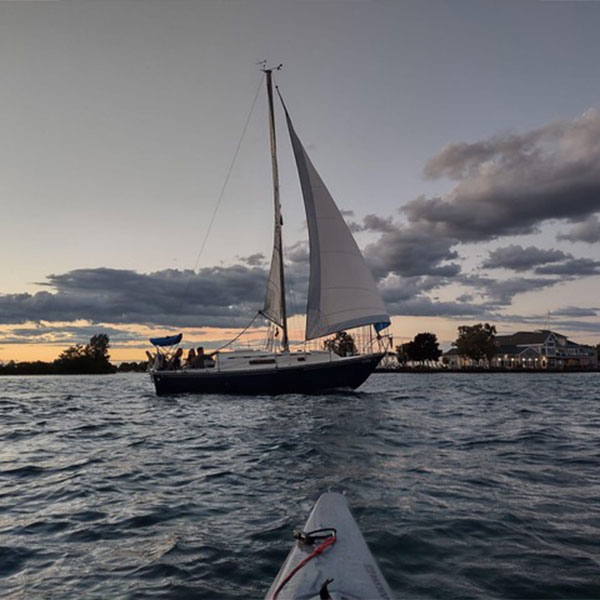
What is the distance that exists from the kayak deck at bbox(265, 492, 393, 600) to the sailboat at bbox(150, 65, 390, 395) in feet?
76.2

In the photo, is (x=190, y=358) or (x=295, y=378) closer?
(x=295, y=378)

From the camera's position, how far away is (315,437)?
13531 mm

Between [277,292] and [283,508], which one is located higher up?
[277,292]

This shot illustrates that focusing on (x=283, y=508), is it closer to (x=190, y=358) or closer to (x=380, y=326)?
(x=380, y=326)

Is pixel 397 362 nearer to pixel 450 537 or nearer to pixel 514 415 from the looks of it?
pixel 514 415

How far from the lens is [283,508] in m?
6.95

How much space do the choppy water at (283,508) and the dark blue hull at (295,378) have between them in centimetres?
1268

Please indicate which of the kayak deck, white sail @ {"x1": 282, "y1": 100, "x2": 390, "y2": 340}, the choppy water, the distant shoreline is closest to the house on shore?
the distant shoreline

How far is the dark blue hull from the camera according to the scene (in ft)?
91.4

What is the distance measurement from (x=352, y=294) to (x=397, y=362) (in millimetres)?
161916

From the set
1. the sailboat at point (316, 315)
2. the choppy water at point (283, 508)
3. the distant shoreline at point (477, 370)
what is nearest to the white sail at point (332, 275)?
the sailboat at point (316, 315)

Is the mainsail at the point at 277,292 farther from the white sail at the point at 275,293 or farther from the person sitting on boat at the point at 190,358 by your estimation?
A: the person sitting on boat at the point at 190,358

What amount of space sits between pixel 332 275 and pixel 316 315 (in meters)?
2.54

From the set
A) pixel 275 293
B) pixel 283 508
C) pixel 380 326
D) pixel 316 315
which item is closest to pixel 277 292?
pixel 275 293
